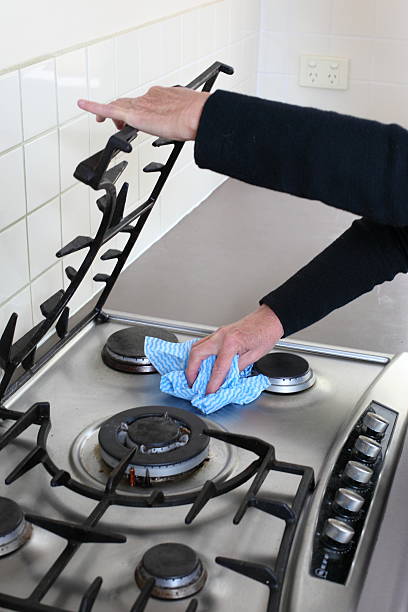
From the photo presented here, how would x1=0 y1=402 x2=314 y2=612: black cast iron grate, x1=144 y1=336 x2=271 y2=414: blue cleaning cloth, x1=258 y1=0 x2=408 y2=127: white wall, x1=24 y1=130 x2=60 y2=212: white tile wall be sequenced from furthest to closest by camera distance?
x1=258 y1=0 x2=408 y2=127: white wall < x1=24 y1=130 x2=60 y2=212: white tile wall < x1=144 y1=336 x2=271 y2=414: blue cleaning cloth < x1=0 y1=402 x2=314 y2=612: black cast iron grate

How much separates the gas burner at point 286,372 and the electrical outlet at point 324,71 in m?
1.32

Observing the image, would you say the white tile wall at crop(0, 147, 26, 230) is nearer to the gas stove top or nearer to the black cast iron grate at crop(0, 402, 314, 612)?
the gas stove top

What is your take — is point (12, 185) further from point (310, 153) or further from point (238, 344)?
point (310, 153)

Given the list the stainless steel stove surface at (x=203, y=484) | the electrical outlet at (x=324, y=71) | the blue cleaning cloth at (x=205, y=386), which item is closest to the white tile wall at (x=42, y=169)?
the stainless steel stove surface at (x=203, y=484)

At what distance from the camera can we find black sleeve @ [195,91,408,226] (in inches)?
32.9

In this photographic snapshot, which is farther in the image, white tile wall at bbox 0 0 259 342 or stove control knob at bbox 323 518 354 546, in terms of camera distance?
white tile wall at bbox 0 0 259 342

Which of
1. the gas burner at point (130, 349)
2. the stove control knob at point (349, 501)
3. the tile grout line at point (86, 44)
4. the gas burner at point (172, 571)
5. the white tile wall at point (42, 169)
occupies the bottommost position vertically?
the gas burner at point (130, 349)

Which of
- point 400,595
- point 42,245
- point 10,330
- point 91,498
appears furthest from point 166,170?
point 400,595

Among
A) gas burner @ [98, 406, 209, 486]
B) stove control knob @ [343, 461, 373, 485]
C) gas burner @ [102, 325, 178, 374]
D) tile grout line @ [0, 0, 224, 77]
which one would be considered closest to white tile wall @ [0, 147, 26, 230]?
tile grout line @ [0, 0, 224, 77]

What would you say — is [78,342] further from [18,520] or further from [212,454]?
[18,520]

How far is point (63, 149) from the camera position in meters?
1.32

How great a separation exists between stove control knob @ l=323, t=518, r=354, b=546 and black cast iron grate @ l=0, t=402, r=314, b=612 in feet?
0.11

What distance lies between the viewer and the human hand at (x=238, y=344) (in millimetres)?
1126

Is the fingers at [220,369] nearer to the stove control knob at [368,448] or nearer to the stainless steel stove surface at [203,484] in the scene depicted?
the stainless steel stove surface at [203,484]
